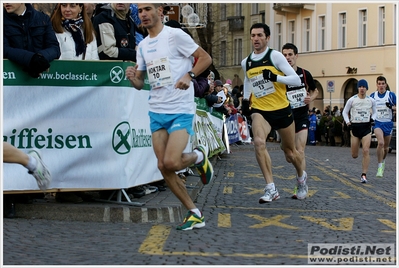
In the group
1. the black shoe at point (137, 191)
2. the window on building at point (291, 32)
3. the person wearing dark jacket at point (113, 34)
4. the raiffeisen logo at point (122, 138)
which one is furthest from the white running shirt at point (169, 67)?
the window on building at point (291, 32)

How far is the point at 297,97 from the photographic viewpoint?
12.3 meters

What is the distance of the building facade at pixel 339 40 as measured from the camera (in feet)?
169

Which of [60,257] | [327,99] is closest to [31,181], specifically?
[60,257]

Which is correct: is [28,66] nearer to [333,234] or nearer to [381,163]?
[333,234]

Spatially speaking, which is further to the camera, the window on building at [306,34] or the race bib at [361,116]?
the window on building at [306,34]

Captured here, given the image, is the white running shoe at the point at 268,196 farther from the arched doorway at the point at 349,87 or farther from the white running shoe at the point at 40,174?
the arched doorway at the point at 349,87

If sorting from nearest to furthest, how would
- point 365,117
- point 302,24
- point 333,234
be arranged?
1. point 333,234
2. point 365,117
3. point 302,24

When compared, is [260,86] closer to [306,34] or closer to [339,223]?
[339,223]

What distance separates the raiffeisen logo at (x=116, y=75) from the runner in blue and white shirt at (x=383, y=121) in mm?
8787

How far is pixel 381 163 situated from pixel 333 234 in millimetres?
9481

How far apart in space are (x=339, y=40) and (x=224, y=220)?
4851cm

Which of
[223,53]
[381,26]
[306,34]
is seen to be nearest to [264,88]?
[381,26]

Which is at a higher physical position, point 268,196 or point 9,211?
point 9,211

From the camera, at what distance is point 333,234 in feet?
26.5
